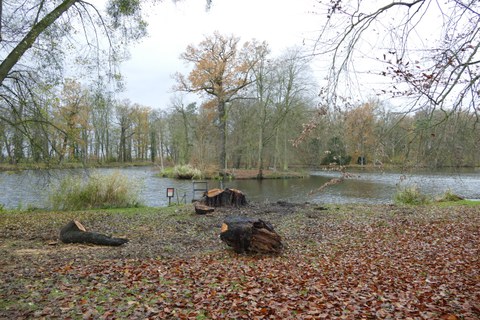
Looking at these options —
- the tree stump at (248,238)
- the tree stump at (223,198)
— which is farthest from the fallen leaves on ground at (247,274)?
the tree stump at (223,198)

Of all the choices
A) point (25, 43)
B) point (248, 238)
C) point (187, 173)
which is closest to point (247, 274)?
point (248, 238)

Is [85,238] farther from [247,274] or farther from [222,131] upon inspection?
[222,131]

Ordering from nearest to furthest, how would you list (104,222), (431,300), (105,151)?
(431,300) < (104,222) < (105,151)

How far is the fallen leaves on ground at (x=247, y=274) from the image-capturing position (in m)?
3.96

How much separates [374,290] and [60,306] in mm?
4091

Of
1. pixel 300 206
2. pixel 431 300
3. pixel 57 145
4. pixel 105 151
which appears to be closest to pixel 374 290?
pixel 431 300

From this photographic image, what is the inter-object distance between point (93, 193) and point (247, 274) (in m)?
10.6

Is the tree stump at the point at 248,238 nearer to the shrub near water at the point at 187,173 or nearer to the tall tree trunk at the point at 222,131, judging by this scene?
the tall tree trunk at the point at 222,131

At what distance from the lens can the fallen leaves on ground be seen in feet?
13.0

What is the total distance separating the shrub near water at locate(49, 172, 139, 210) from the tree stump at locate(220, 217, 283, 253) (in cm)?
837

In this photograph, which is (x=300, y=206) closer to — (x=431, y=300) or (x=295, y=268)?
(x=295, y=268)

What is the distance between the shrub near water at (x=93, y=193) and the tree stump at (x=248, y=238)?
8.37 meters

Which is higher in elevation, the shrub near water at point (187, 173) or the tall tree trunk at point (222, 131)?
the tall tree trunk at point (222, 131)

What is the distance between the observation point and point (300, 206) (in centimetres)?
1402
